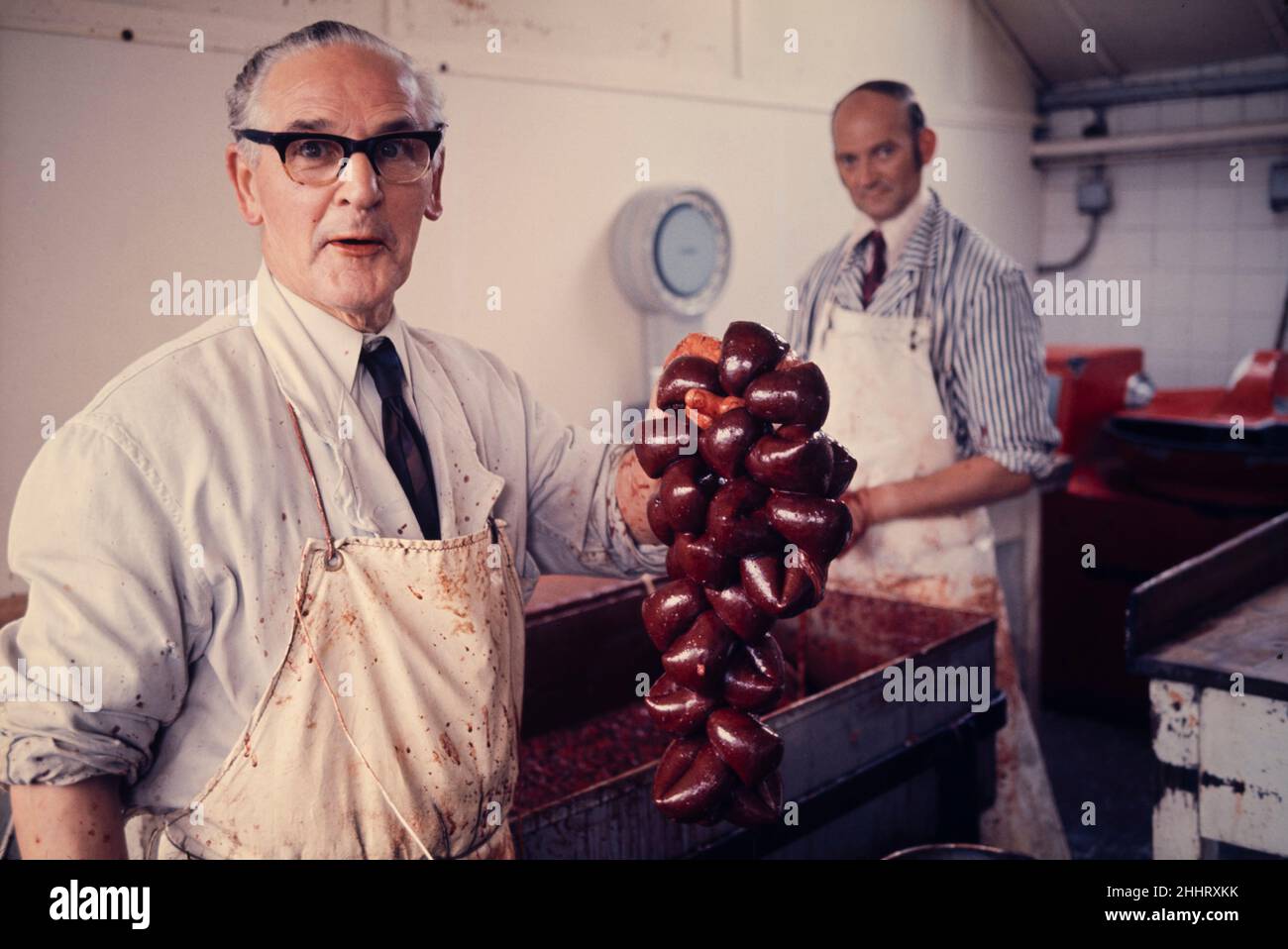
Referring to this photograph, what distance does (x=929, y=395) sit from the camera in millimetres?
3000


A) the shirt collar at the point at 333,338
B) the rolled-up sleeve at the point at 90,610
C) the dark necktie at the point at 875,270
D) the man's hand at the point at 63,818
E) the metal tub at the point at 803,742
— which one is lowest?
the metal tub at the point at 803,742

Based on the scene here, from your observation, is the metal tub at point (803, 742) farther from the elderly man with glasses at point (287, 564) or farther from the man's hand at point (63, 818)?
the man's hand at point (63, 818)

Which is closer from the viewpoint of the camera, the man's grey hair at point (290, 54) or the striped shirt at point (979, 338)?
the man's grey hair at point (290, 54)

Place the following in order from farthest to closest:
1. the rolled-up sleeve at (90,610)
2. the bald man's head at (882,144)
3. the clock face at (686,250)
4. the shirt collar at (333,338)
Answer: the clock face at (686,250) → the bald man's head at (882,144) → the shirt collar at (333,338) → the rolled-up sleeve at (90,610)

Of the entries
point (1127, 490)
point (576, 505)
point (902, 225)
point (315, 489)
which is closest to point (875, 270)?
point (902, 225)

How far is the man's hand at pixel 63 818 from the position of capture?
1.36 meters

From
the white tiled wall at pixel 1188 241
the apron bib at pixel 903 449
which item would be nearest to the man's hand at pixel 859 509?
the apron bib at pixel 903 449

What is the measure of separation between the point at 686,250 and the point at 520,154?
2.17 feet

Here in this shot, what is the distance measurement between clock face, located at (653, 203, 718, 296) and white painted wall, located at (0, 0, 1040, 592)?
0.70 feet

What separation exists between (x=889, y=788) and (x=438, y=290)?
1962mm

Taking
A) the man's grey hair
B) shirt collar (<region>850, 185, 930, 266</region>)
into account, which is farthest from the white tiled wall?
the man's grey hair

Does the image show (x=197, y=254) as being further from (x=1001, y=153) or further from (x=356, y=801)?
(x=1001, y=153)

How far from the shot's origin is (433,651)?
5.07ft

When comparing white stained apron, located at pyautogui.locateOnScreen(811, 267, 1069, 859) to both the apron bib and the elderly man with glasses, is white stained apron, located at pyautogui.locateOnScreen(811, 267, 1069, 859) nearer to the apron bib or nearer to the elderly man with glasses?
the apron bib
